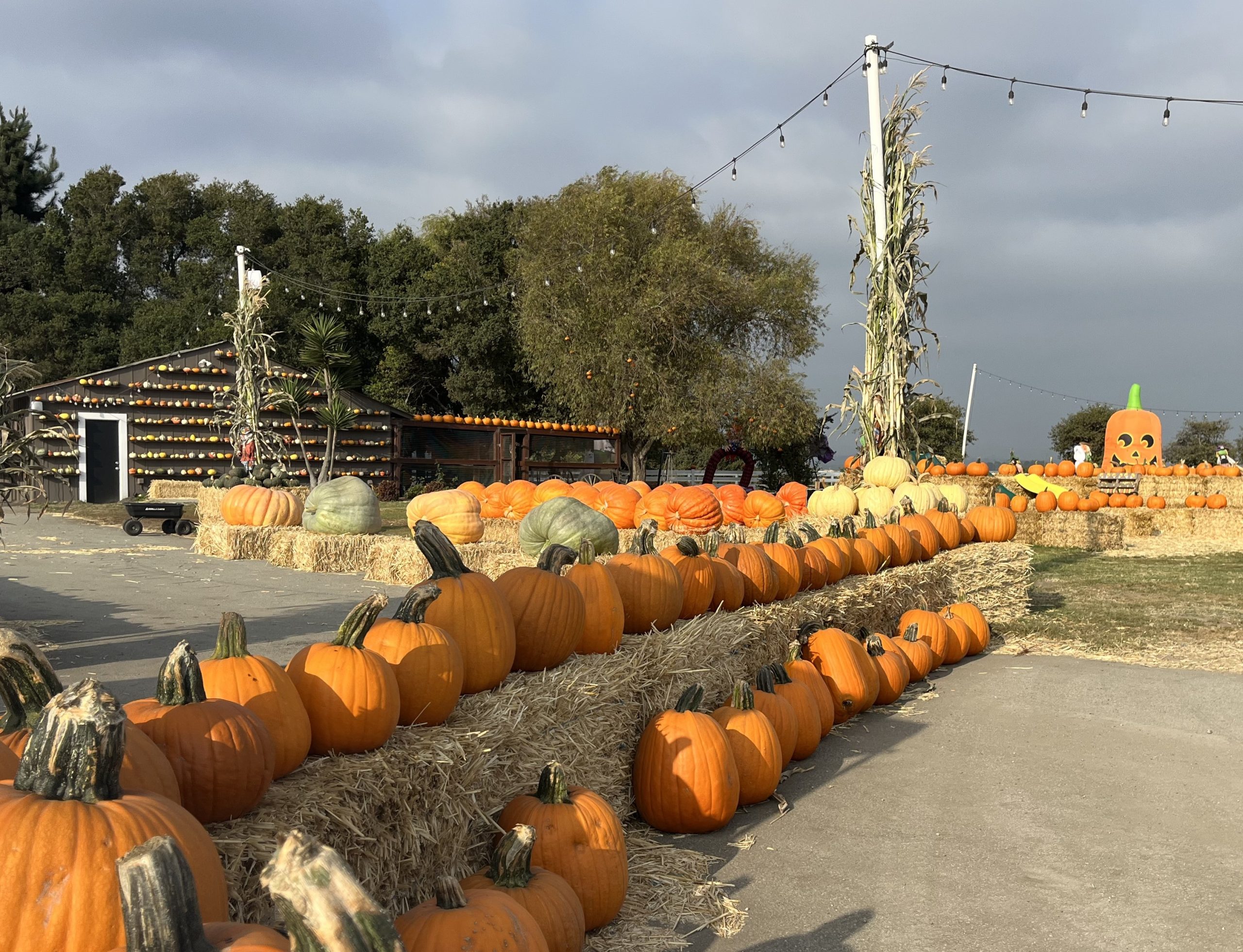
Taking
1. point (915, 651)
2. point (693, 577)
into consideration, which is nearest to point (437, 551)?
point (693, 577)

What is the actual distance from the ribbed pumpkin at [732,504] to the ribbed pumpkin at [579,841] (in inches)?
280

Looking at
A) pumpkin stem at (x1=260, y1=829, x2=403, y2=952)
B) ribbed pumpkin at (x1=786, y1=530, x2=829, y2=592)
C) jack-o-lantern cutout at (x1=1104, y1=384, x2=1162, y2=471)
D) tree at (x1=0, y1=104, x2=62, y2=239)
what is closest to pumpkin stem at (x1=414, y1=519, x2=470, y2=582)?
pumpkin stem at (x1=260, y1=829, x2=403, y2=952)

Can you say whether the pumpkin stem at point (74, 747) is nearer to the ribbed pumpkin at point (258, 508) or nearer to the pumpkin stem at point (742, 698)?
the pumpkin stem at point (742, 698)

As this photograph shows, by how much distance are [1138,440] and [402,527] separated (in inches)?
614

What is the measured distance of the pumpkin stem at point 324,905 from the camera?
42.3 inches

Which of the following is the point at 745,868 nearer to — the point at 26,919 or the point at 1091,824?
the point at 1091,824

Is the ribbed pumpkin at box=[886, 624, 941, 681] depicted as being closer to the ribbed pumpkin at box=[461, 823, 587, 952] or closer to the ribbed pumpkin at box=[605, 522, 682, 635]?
the ribbed pumpkin at box=[605, 522, 682, 635]

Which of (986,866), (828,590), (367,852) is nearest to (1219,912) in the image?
(986,866)

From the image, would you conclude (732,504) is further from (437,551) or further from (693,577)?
(437,551)

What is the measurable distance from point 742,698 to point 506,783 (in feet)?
4.30

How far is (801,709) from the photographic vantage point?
13.5 feet

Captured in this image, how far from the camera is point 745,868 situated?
10.0 ft

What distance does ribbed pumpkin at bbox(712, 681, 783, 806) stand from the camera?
355 cm

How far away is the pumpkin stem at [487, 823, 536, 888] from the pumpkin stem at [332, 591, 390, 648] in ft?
2.04
